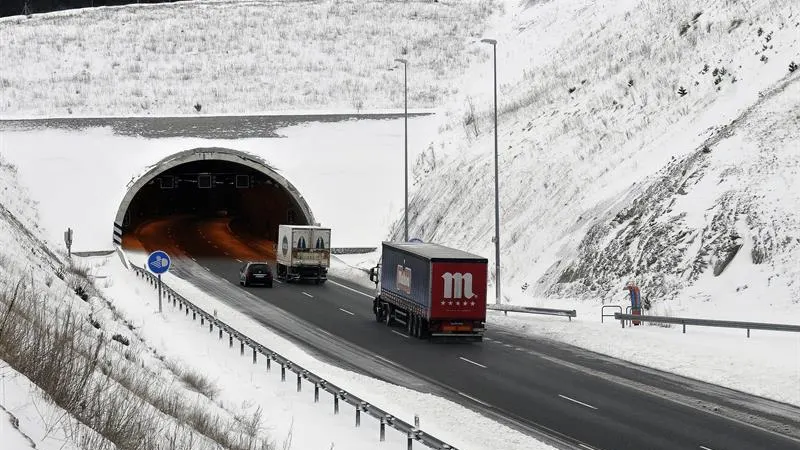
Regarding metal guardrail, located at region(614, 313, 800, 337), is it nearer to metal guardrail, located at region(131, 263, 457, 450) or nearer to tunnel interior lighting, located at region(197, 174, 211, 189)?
metal guardrail, located at region(131, 263, 457, 450)

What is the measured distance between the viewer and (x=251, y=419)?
1906 centimetres

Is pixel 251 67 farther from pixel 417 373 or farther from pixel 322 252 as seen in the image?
pixel 417 373

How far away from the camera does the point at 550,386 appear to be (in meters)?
27.1

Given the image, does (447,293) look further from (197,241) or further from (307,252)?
(197,241)

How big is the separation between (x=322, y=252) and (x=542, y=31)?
4097cm

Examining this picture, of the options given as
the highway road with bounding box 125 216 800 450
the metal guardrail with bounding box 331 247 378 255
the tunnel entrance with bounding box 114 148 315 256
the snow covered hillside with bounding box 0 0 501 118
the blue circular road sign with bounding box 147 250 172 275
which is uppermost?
the snow covered hillside with bounding box 0 0 501 118

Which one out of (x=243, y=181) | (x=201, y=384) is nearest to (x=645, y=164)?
(x=201, y=384)

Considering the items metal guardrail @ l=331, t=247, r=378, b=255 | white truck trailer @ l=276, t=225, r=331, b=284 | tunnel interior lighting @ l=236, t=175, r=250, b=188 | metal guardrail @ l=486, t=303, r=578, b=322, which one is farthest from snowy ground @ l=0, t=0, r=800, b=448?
tunnel interior lighting @ l=236, t=175, r=250, b=188

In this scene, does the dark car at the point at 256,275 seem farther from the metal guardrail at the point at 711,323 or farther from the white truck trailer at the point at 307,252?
the metal guardrail at the point at 711,323

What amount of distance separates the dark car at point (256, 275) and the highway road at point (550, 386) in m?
5.10

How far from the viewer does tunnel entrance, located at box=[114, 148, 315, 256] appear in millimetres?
66125

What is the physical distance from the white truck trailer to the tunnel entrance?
10.7 metres

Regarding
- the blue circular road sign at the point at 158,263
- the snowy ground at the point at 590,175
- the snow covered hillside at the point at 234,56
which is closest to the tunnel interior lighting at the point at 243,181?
the snow covered hillside at the point at 234,56

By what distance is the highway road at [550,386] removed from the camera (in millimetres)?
21453
